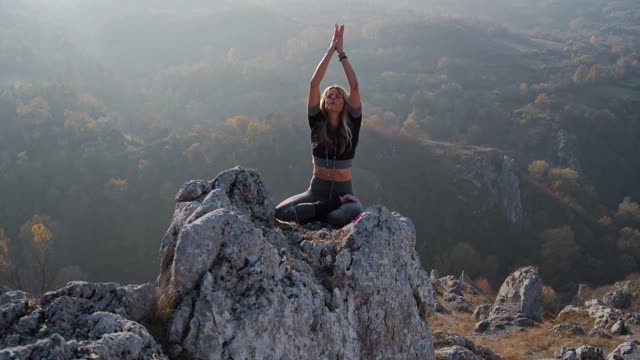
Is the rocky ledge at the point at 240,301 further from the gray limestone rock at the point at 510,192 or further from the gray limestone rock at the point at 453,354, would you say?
the gray limestone rock at the point at 510,192

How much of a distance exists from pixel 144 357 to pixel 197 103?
647 ft

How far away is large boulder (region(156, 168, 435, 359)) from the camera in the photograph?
7.73 meters

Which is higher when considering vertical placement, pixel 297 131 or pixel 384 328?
pixel 384 328

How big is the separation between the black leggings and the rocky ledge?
649 mm

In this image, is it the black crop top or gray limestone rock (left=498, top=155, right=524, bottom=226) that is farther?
gray limestone rock (left=498, top=155, right=524, bottom=226)

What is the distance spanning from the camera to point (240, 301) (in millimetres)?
8031

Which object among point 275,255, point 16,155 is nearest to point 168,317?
point 275,255

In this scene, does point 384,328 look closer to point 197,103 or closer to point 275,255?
point 275,255

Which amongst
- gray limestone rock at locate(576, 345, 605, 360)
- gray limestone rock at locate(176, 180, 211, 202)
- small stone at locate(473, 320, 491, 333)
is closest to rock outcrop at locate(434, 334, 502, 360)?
gray limestone rock at locate(576, 345, 605, 360)

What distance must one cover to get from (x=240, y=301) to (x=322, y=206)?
4.60 meters

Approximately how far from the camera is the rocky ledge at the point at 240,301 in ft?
24.1

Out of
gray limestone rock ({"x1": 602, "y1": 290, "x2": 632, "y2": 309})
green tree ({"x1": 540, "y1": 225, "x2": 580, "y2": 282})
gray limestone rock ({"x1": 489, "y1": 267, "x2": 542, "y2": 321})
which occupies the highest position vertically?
gray limestone rock ({"x1": 489, "y1": 267, "x2": 542, "y2": 321})

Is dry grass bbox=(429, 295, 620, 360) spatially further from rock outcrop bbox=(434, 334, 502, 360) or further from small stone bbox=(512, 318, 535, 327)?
rock outcrop bbox=(434, 334, 502, 360)

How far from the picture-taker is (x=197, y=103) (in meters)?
196
